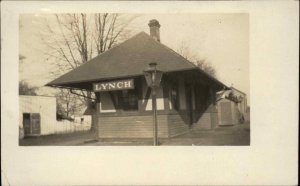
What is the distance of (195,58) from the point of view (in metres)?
4.12

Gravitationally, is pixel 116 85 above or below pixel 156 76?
below

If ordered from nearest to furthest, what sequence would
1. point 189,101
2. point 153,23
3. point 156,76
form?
point 153,23, point 156,76, point 189,101

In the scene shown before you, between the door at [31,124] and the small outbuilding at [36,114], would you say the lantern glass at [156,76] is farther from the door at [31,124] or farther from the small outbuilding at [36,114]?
the door at [31,124]

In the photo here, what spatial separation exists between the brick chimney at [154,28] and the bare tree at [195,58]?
32cm

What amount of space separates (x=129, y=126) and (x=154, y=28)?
1.48 m

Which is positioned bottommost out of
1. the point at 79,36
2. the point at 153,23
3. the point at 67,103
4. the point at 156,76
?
the point at 67,103

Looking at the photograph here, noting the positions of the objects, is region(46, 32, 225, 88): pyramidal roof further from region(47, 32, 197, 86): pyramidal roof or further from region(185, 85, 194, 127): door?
region(185, 85, 194, 127): door

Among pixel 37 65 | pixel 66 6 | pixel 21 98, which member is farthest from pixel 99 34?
pixel 21 98

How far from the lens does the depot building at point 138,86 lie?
4.18 m

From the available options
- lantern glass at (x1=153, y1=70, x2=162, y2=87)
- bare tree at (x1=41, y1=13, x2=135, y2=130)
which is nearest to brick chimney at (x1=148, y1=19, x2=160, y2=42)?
bare tree at (x1=41, y1=13, x2=135, y2=130)

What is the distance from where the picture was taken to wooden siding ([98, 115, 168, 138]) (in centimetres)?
435

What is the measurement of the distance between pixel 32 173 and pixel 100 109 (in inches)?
60.4

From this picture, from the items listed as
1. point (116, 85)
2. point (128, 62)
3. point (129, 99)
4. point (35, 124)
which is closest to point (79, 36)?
point (128, 62)

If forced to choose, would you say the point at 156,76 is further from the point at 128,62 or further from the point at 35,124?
the point at 35,124
